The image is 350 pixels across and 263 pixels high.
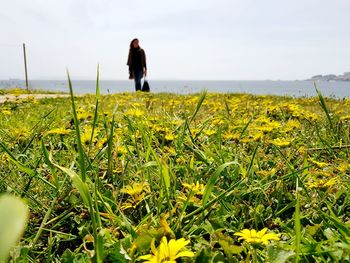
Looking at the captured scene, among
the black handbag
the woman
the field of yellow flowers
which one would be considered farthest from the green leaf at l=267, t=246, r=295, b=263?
the woman

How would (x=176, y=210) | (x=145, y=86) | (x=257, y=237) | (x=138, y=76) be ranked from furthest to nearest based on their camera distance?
(x=138, y=76) → (x=145, y=86) → (x=176, y=210) → (x=257, y=237)

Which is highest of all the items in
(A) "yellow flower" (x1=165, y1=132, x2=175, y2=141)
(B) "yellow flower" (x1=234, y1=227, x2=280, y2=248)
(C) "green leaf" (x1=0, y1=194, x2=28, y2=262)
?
(C) "green leaf" (x1=0, y1=194, x2=28, y2=262)

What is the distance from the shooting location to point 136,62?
11023 millimetres

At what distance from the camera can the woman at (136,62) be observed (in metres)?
11.0

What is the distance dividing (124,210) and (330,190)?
75cm

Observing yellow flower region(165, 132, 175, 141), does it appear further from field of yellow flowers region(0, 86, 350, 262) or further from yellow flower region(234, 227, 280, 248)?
yellow flower region(234, 227, 280, 248)

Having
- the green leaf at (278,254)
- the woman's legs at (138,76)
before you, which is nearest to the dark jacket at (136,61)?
the woman's legs at (138,76)

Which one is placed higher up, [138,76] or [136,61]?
[136,61]

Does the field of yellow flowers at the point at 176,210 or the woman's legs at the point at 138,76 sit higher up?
the woman's legs at the point at 138,76

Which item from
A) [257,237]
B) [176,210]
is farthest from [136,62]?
[257,237]

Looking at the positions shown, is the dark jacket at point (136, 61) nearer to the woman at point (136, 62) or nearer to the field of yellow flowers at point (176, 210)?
the woman at point (136, 62)

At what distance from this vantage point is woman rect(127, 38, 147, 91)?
36.0 feet

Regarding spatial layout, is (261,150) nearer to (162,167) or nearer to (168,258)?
(162,167)

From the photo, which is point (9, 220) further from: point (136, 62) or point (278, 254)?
point (136, 62)
